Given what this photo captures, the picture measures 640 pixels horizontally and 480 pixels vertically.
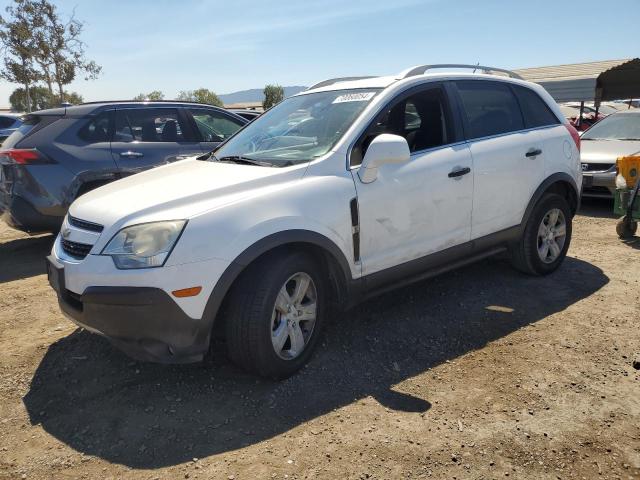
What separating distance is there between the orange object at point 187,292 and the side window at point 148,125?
13.0ft

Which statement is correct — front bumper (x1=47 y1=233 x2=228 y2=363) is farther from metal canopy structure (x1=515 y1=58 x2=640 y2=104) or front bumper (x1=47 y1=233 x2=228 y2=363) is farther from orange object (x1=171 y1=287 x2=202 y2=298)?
metal canopy structure (x1=515 y1=58 x2=640 y2=104)

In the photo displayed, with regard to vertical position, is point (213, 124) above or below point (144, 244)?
above

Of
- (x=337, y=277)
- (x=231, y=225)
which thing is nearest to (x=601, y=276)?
(x=337, y=277)

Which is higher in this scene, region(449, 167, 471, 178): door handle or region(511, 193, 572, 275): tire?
region(449, 167, 471, 178): door handle

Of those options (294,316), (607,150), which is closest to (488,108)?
(294,316)

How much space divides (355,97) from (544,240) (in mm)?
2333

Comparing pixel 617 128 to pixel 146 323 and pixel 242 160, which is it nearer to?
pixel 242 160

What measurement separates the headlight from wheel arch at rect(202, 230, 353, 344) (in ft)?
1.08

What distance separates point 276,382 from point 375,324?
43.0 inches

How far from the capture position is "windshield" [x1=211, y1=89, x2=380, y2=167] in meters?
3.56

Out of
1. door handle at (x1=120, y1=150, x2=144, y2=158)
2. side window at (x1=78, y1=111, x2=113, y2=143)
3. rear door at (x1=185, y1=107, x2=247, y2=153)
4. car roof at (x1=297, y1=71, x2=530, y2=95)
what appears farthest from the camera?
rear door at (x1=185, y1=107, x2=247, y2=153)

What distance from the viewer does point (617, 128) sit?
9031mm

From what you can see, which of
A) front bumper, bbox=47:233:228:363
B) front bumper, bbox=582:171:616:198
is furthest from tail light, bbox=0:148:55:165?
front bumper, bbox=582:171:616:198

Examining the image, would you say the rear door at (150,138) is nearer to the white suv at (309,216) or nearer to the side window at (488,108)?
the white suv at (309,216)
